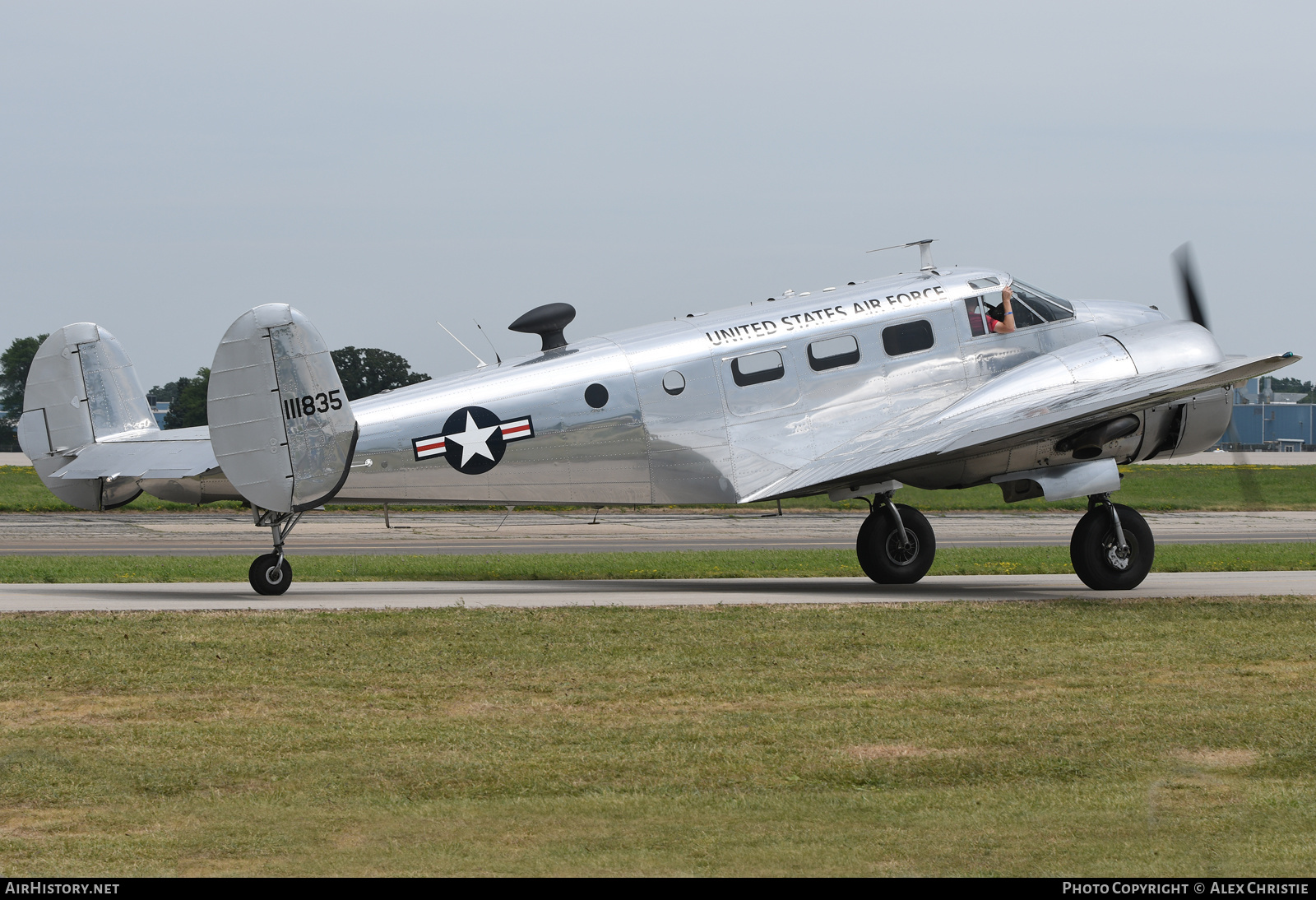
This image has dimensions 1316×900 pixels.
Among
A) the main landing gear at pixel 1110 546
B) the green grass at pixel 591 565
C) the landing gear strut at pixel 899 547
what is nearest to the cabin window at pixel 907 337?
the main landing gear at pixel 1110 546

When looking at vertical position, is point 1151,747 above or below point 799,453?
below

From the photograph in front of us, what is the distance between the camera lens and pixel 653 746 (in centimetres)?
998

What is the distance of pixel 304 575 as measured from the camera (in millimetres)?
23656

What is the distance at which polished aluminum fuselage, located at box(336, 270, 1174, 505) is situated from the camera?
18.4 m

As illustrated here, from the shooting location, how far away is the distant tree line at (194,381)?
7077 cm

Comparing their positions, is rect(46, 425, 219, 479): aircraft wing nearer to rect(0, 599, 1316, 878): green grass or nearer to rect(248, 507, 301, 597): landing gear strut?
rect(248, 507, 301, 597): landing gear strut

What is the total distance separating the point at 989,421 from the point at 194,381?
91.4 meters

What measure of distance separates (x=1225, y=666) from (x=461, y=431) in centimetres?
1006

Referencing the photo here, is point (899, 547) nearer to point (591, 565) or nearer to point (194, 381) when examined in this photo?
Result: point (591, 565)

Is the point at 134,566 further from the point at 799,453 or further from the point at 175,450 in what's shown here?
the point at 799,453

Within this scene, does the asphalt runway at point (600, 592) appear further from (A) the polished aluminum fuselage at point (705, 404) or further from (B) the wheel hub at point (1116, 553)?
(A) the polished aluminum fuselage at point (705, 404)

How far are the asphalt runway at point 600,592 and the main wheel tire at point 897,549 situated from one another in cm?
23

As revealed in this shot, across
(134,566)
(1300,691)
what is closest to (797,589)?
(1300,691)

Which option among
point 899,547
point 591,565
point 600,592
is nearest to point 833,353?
point 899,547
